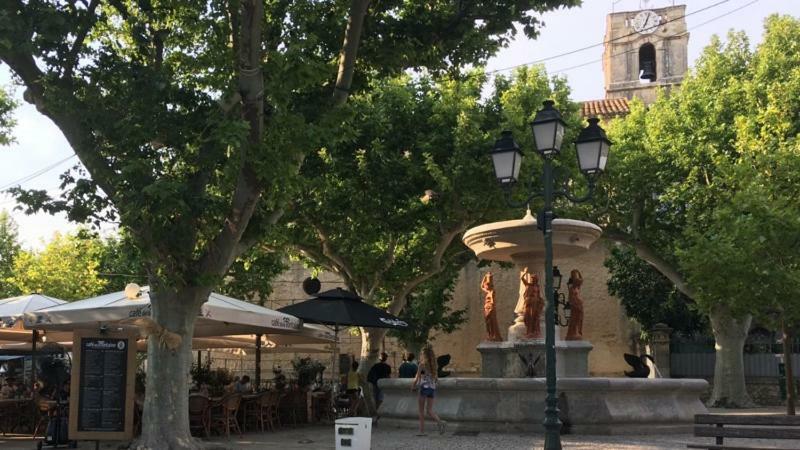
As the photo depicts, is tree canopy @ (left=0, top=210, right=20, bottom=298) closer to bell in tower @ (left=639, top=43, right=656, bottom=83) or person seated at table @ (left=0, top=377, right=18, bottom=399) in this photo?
person seated at table @ (left=0, top=377, right=18, bottom=399)

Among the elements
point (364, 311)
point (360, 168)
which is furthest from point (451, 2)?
point (360, 168)

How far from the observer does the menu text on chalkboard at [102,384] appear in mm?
11703

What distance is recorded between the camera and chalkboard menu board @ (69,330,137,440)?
38.2ft

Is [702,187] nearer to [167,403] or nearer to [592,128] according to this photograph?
[592,128]

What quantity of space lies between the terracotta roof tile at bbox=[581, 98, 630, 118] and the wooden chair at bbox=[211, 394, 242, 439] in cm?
2351

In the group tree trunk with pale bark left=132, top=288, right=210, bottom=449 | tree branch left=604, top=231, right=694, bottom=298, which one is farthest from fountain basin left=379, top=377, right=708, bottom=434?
tree branch left=604, top=231, right=694, bottom=298

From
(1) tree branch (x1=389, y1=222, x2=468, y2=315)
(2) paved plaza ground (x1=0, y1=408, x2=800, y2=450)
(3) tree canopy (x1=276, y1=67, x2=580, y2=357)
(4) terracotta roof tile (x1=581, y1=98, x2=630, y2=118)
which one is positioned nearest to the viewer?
(2) paved plaza ground (x1=0, y1=408, x2=800, y2=450)

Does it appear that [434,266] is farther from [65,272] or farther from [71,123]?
[65,272]

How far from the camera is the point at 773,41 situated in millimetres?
23938

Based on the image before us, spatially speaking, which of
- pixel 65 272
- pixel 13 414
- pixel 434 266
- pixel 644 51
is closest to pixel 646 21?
pixel 644 51

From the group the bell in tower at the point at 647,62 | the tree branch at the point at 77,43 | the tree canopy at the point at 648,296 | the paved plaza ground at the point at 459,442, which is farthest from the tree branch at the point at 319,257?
the bell in tower at the point at 647,62

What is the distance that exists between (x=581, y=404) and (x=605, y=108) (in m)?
25.9

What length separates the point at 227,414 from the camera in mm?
14641

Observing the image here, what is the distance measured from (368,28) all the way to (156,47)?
9.68ft
